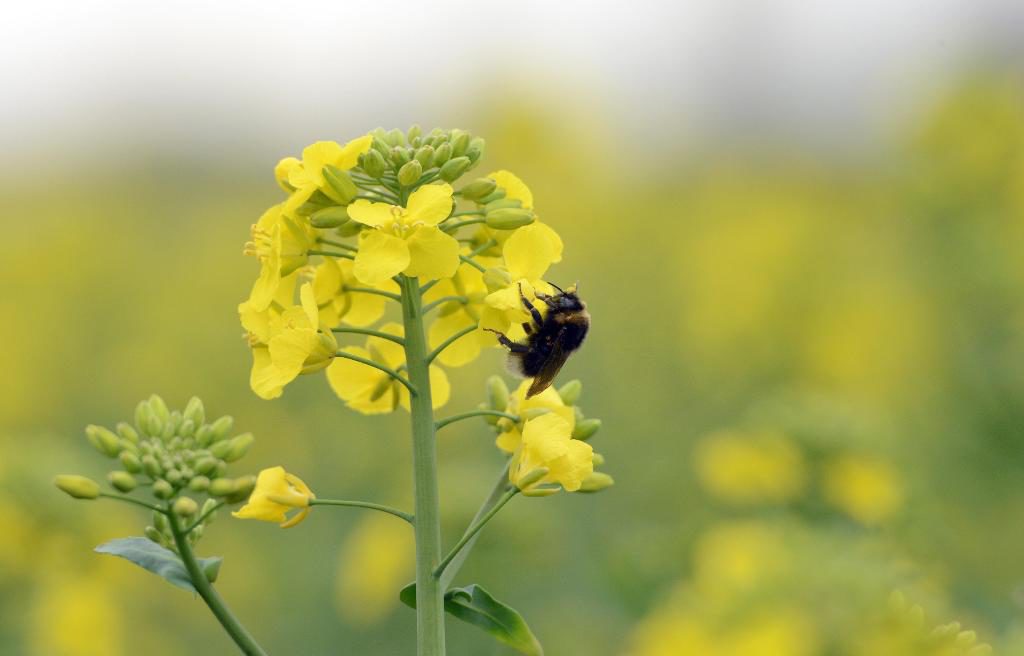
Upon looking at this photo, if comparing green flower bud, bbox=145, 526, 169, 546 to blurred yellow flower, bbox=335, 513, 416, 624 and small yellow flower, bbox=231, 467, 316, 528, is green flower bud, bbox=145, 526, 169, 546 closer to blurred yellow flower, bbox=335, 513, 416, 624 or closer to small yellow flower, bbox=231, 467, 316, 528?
small yellow flower, bbox=231, 467, 316, 528

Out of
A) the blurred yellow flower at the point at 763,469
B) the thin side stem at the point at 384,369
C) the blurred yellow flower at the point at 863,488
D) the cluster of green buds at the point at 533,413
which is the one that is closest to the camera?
the thin side stem at the point at 384,369

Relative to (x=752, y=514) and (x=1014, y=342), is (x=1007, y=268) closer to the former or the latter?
(x=1014, y=342)

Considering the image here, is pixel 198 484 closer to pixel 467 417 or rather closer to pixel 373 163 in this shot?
pixel 467 417

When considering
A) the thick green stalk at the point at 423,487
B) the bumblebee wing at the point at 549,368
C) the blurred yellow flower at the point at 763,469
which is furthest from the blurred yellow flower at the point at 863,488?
the thick green stalk at the point at 423,487

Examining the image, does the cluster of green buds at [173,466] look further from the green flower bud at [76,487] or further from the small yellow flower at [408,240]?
the small yellow flower at [408,240]

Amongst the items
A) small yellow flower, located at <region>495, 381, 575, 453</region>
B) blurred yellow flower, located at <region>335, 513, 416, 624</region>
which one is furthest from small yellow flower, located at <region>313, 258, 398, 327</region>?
blurred yellow flower, located at <region>335, 513, 416, 624</region>

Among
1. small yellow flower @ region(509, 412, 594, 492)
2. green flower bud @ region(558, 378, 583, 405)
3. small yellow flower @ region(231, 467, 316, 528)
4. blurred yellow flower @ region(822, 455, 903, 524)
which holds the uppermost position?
blurred yellow flower @ region(822, 455, 903, 524)
